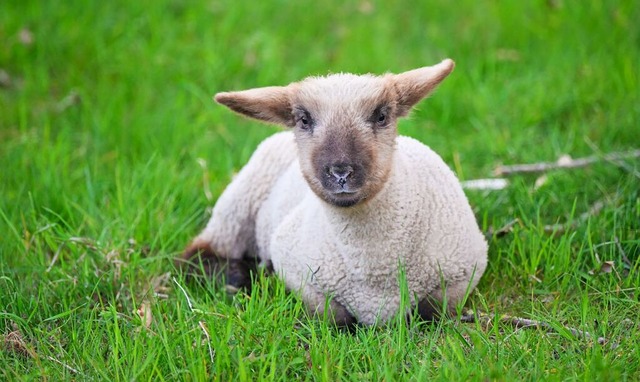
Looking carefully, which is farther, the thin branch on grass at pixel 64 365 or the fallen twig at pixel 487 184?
the fallen twig at pixel 487 184

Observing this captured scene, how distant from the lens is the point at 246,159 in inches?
252

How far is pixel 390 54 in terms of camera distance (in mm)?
7664

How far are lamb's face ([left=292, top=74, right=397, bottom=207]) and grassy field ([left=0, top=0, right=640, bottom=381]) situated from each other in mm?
667

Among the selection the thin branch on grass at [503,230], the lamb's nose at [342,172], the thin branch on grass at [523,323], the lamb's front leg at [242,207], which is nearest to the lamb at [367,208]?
the lamb's nose at [342,172]

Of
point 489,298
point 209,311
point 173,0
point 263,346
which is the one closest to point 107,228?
point 209,311

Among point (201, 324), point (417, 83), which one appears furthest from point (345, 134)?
point (201, 324)

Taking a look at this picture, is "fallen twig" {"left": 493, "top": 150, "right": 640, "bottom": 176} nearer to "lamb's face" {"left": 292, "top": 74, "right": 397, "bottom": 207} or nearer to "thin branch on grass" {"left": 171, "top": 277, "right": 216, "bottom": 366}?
"lamb's face" {"left": 292, "top": 74, "right": 397, "bottom": 207}

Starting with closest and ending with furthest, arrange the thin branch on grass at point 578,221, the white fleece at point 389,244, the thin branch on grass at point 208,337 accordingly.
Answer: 1. the thin branch on grass at point 208,337
2. the white fleece at point 389,244
3. the thin branch on grass at point 578,221

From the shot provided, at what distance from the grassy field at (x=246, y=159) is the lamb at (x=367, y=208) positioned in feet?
0.56

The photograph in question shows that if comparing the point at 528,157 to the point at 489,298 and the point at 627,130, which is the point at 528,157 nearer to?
the point at 627,130

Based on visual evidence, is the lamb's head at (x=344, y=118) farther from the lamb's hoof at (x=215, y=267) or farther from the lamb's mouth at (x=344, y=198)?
the lamb's hoof at (x=215, y=267)

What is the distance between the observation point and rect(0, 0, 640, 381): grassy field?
384 cm

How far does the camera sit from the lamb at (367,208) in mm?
4031

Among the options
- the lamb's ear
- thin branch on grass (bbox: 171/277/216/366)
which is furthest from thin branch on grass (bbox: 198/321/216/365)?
the lamb's ear
